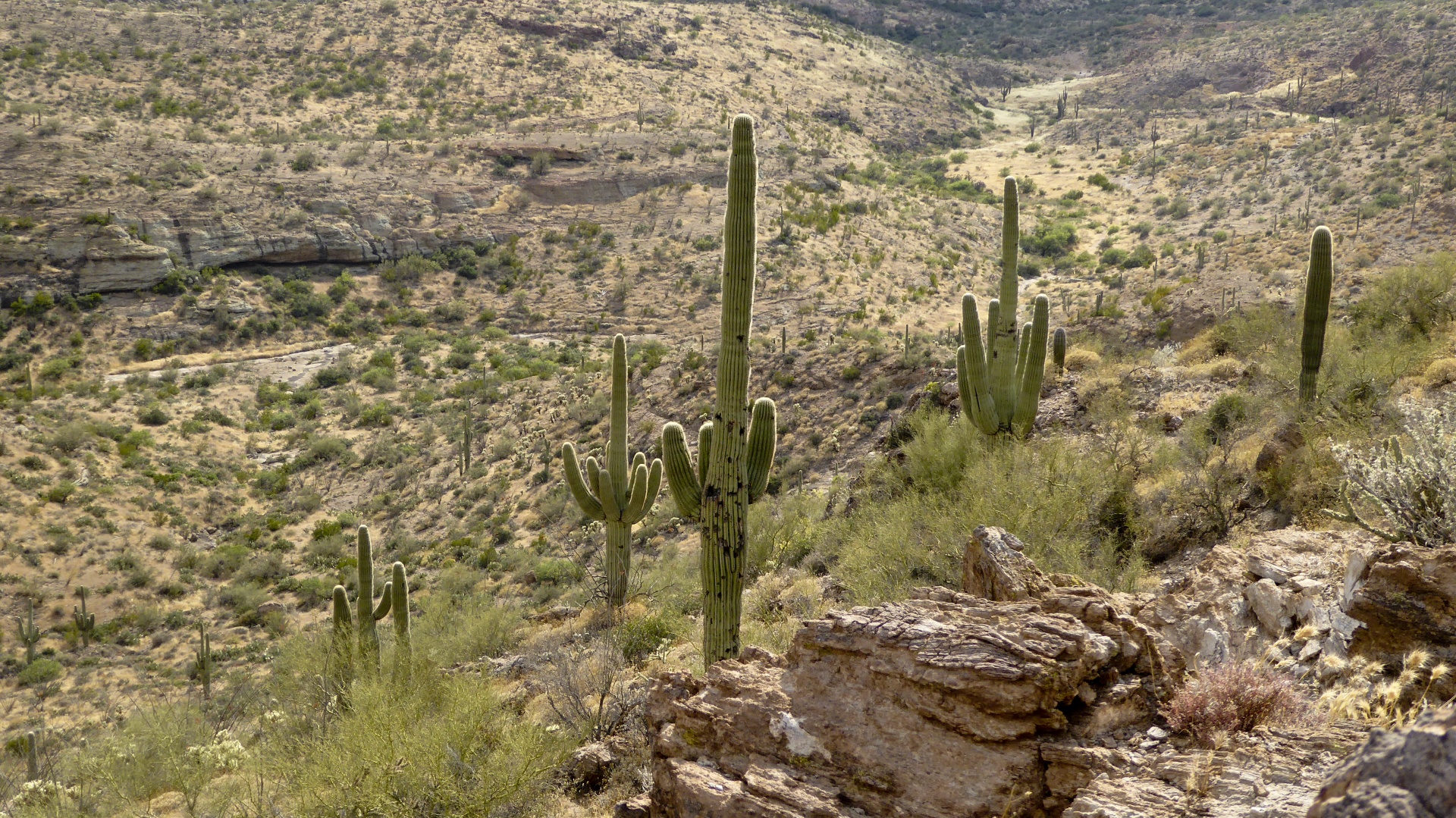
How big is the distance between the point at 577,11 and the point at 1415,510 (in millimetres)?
60700

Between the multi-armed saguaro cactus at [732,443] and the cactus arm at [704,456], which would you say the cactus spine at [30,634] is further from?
the multi-armed saguaro cactus at [732,443]

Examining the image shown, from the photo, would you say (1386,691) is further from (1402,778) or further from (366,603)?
(366,603)

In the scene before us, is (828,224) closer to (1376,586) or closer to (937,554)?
(937,554)

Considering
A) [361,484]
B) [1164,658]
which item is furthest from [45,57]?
[1164,658]

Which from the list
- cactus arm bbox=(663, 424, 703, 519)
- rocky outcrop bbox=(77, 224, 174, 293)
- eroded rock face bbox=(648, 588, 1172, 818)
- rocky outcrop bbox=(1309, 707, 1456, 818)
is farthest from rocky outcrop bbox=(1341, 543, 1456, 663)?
rocky outcrop bbox=(77, 224, 174, 293)

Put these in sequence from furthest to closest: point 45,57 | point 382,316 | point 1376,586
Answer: point 45,57 → point 382,316 → point 1376,586

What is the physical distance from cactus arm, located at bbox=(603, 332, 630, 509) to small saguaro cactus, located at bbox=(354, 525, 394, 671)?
3.51m

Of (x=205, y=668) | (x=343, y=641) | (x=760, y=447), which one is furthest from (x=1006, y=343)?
(x=205, y=668)

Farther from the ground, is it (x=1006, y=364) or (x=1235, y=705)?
(x=1006, y=364)

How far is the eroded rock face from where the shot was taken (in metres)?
4.12

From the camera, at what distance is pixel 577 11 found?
57594 mm

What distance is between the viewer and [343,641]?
1112cm

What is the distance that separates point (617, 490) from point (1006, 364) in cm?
613

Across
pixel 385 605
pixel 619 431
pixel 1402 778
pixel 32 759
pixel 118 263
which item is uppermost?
pixel 118 263
